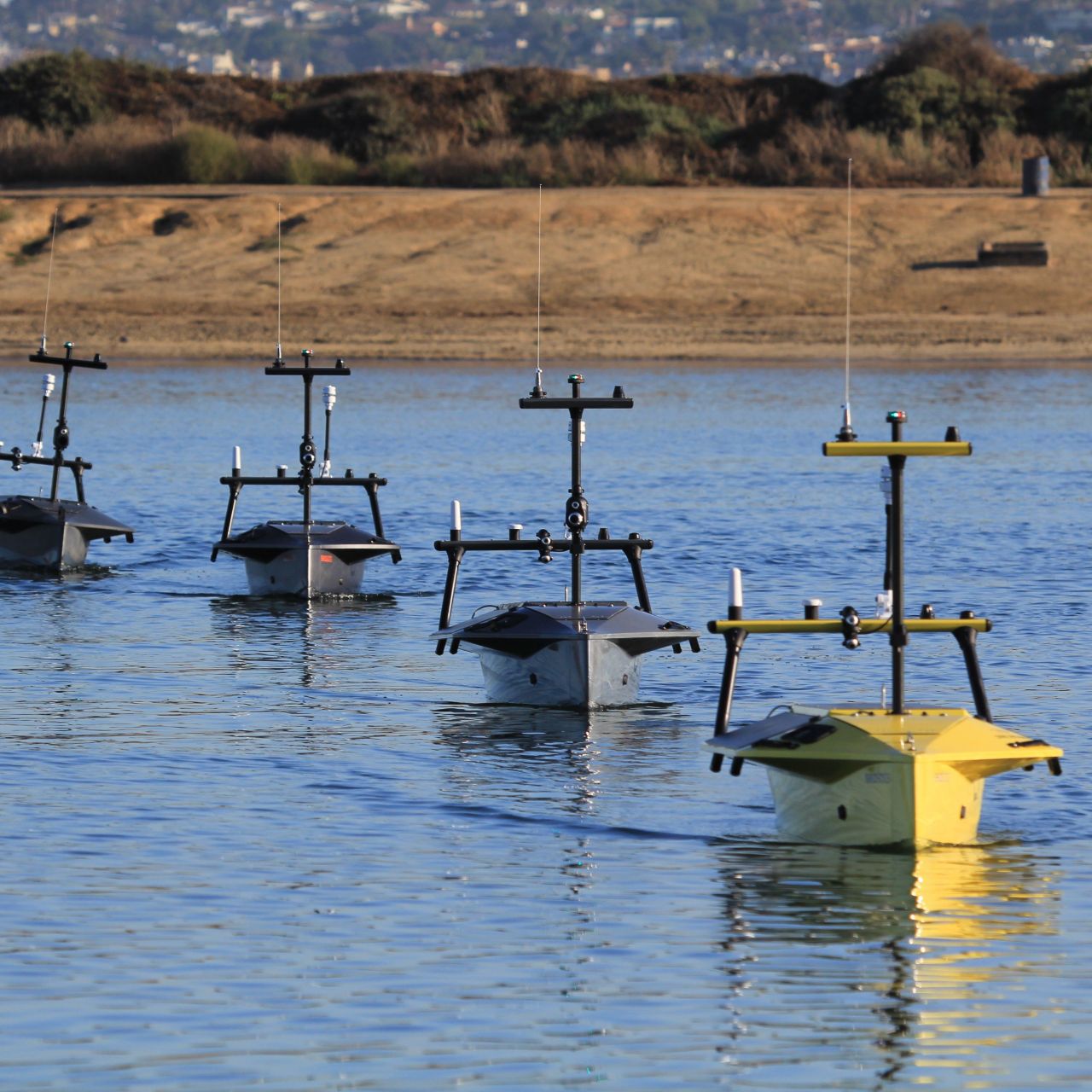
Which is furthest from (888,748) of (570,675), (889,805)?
(570,675)

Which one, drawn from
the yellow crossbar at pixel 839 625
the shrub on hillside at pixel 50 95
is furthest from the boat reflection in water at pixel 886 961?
the shrub on hillside at pixel 50 95

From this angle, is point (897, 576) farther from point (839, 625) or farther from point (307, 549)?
point (307, 549)

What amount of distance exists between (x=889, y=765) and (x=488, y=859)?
2.21m

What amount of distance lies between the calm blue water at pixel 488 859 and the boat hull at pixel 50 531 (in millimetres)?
300

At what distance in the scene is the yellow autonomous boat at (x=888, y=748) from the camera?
13.3m

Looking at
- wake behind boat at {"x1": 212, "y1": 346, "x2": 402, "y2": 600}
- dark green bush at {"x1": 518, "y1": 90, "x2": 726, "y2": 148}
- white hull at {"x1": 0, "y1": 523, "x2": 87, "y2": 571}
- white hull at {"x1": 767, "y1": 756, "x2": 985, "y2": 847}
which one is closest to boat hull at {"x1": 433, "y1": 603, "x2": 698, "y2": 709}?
white hull at {"x1": 767, "y1": 756, "x2": 985, "y2": 847}

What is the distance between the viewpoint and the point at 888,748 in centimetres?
1323

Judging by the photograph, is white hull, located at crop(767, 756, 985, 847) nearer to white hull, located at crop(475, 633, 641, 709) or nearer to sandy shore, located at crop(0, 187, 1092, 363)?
white hull, located at crop(475, 633, 641, 709)

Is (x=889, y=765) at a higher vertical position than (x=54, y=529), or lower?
lower

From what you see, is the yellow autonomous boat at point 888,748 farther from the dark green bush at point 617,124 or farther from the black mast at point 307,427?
the dark green bush at point 617,124

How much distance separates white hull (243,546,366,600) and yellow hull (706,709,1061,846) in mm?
10306

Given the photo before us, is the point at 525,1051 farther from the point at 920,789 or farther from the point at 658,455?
the point at 658,455

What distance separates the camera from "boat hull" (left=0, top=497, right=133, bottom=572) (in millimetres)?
25484

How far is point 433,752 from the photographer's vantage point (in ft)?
55.6
